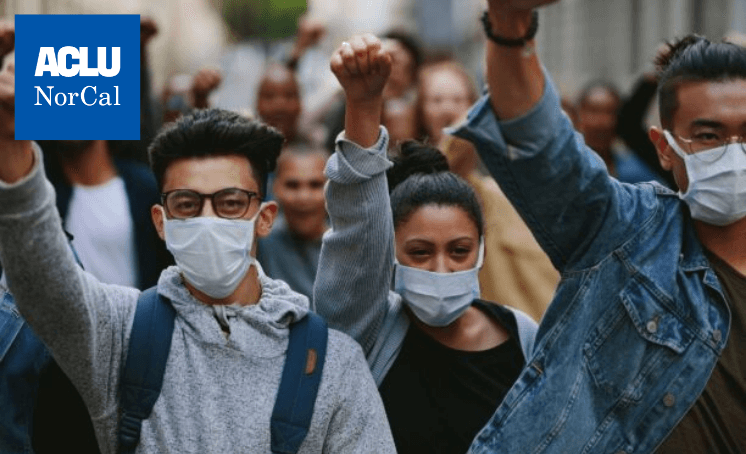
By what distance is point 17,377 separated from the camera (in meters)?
3.91

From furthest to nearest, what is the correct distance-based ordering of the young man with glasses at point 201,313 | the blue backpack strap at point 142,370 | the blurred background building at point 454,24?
the blurred background building at point 454,24 < the blue backpack strap at point 142,370 < the young man with glasses at point 201,313

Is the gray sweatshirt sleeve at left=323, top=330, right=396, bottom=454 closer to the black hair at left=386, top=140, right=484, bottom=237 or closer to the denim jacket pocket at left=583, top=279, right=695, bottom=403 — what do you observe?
the denim jacket pocket at left=583, top=279, right=695, bottom=403

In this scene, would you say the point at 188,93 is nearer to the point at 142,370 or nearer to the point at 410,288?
the point at 410,288

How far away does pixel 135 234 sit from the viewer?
607 centimetres

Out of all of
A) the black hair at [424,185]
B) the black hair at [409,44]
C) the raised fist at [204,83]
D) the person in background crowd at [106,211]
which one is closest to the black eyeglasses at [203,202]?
the black hair at [424,185]

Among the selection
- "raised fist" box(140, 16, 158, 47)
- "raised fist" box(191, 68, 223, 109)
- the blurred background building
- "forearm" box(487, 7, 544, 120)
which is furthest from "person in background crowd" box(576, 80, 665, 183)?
"forearm" box(487, 7, 544, 120)

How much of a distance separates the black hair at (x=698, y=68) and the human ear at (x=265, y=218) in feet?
3.91

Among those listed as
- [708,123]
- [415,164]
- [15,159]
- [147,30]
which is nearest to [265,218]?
[415,164]

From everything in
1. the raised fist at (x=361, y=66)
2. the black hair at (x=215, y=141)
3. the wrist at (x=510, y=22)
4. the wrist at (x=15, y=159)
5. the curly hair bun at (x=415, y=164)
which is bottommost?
the curly hair bun at (x=415, y=164)

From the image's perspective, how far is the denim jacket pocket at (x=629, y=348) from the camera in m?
3.53

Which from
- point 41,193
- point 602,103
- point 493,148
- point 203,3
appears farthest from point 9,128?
point 203,3

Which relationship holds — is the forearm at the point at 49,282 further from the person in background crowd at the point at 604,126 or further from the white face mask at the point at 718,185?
the person in background crowd at the point at 604,126

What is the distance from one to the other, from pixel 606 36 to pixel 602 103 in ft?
48.4

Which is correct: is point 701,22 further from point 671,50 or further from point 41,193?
point 41,193
